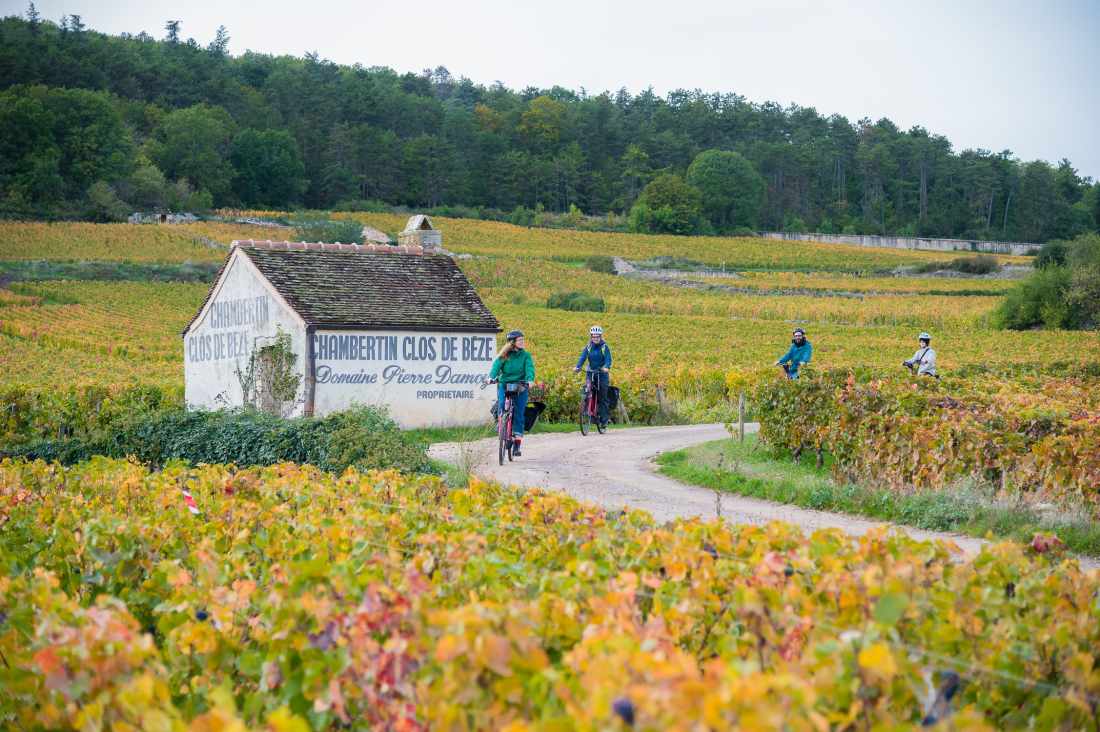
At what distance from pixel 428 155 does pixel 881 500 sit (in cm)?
14399

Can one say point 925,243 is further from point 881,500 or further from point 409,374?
point 881,500

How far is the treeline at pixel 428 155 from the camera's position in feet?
399

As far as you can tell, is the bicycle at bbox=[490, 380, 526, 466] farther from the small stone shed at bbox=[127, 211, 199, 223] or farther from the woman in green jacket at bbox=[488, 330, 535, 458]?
the small stone shed at bbox=[127, 211, 199, 223]

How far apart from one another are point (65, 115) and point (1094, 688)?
424 ft

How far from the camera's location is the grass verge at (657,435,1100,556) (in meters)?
12.2

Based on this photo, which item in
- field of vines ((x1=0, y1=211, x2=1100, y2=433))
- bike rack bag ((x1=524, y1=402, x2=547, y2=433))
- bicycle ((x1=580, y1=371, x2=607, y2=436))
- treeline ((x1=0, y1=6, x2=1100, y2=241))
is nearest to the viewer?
bike rack bag ((x1=524, y1=402, x2=547, y2=433))

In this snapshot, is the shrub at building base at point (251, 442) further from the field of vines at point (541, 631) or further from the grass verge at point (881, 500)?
the field of vines at point (541, 631)

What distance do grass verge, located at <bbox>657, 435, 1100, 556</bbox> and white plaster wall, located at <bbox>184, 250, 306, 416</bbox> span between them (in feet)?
30.9

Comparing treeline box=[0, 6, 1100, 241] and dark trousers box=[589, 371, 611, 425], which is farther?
treeline box=[0, 6, 1100, 241]

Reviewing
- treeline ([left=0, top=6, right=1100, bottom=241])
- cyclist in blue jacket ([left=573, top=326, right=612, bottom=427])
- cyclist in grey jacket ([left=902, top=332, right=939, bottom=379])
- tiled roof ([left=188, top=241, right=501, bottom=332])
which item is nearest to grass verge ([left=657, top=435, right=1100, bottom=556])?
cyclist in blue jacket ([left=573, top=326, right=612, bottom=427])

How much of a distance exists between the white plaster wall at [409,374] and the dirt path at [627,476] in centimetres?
235

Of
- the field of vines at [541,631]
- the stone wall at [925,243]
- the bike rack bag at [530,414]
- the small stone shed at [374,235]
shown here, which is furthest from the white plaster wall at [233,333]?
the stone wall at [925,243]

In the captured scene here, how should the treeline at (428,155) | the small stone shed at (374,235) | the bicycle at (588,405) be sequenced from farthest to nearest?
1. the treeline at (428,155)
2. the small stone shed at (374,235)
3. the bicycle at (588,405)

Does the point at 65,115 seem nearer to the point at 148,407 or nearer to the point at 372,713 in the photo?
the point at 148,407
